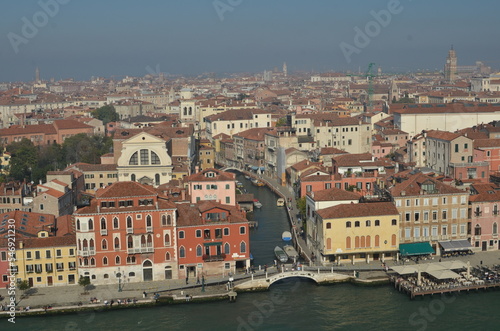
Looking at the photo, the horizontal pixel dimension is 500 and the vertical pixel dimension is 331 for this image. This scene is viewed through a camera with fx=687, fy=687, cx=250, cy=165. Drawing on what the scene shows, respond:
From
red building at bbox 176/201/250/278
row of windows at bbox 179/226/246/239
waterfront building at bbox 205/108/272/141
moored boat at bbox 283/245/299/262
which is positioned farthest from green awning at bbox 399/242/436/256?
waterfront building at bbox 205/108/272/141

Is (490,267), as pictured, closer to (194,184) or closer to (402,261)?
(402,261)

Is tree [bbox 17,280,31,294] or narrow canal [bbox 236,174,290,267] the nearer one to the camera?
tree [bbox 17,280,31,294]

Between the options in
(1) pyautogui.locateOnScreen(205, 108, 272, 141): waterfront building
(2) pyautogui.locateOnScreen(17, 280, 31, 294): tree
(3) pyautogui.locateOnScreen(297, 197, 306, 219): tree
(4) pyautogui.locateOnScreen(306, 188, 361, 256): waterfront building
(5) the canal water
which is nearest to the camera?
(5) the canal water

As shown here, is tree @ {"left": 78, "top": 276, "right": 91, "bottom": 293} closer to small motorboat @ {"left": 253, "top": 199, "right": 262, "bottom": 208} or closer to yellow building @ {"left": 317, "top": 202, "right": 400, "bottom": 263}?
yellow building @ {"left": 317, "top": 202, "right": 400, "bottom": 263}

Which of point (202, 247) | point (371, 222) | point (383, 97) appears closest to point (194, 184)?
point (202, 247)

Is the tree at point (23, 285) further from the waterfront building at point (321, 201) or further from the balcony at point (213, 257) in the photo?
the waterfront building at point (321, 201)

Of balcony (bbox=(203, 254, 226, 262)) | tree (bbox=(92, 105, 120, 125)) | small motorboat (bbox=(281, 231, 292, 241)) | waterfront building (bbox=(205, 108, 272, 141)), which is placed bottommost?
small motorboat (bbox=(281, 231, 292, 241))

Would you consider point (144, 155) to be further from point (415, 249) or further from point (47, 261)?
point (415, 249)

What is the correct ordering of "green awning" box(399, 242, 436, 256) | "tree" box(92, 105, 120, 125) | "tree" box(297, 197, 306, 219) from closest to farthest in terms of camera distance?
"green awning" box(399, 242, 436, 256) < "tree" box(297, 197, 306, 219) < "tree" box(92, 105, 120, 125)
